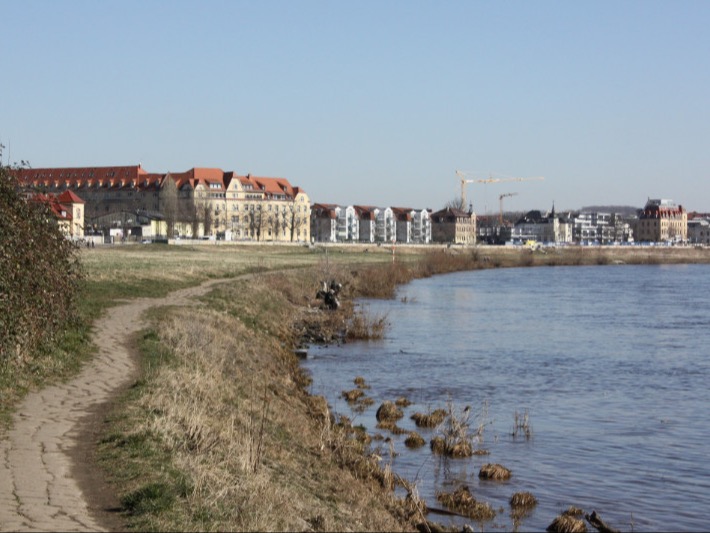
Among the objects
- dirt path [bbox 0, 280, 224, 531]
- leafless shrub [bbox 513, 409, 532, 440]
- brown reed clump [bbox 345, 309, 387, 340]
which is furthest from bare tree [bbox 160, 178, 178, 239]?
dirt path [bbox 0, 280, 224, 531]

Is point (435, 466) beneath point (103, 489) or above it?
beneath

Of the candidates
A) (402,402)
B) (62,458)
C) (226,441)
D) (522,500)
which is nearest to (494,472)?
(522,500)

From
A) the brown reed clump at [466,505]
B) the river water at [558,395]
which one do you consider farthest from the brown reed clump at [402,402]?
the brown reed clump at [466,505]

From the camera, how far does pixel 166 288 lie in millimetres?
41000

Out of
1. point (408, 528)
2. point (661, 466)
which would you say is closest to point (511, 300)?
point (661, 466)

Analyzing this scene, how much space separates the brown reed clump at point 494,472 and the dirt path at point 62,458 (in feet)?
22.0

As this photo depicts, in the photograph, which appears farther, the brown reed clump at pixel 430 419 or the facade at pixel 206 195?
the facade at pixel 206 195

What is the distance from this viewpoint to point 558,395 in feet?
85.5

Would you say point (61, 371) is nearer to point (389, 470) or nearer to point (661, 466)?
point (389, 470)

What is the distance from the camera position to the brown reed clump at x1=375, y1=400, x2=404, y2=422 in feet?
71.5

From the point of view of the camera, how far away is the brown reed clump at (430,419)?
70.0ft

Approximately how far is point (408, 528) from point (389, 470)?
2579 mm

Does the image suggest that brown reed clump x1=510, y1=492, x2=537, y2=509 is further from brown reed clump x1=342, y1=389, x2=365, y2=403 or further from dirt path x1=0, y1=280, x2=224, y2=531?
brown reed clump x1=342, y1=389, x2=365, y2=403

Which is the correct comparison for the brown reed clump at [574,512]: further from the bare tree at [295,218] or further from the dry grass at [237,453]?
the bare tree at [295,218]
